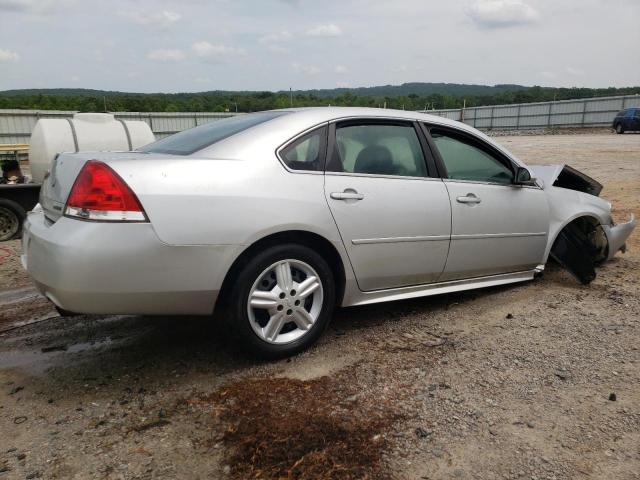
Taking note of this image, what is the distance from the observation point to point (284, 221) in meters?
2.96

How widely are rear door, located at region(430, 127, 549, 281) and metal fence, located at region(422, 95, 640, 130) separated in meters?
38.2

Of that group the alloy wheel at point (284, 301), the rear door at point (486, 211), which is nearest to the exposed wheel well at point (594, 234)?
the rear door at point (486, 211)

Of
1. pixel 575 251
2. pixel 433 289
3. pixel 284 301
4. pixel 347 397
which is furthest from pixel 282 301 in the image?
pixel 575 251

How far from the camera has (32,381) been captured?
2.96 meters

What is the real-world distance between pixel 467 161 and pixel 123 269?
264 centimetres

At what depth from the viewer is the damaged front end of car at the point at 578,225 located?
454cm

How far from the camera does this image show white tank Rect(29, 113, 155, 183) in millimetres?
8422

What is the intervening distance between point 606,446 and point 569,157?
53.2 feet

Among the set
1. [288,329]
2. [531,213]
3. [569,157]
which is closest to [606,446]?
[288,329]

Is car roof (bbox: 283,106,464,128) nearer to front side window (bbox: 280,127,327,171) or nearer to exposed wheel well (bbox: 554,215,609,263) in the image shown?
front side window (bbox: 280,127,327,171)

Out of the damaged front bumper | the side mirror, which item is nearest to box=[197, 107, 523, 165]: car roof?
the side mirror

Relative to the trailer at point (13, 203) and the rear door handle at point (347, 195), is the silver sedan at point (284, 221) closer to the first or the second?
the rear door handle at point (347, 195)

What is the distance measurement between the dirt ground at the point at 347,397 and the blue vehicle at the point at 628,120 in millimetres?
30139

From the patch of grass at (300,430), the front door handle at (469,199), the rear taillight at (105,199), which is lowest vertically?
the patch of grass at (300,430)
